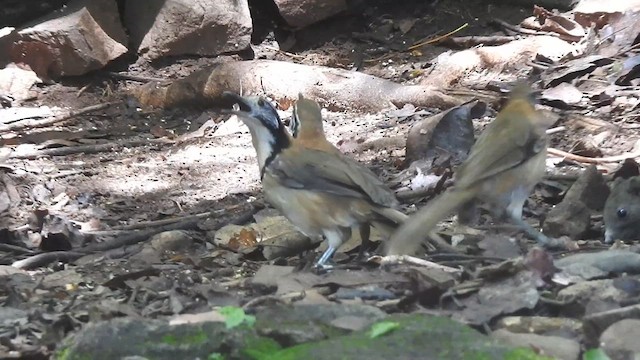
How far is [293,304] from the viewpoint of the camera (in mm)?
3420

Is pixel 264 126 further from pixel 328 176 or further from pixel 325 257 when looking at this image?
pixel 325 257

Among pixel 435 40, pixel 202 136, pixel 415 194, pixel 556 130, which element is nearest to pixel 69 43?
pixel 202 136

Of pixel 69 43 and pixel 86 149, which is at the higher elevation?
pixel 69 43

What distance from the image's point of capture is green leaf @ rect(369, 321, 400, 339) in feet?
9.62

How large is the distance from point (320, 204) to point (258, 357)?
1.60 m

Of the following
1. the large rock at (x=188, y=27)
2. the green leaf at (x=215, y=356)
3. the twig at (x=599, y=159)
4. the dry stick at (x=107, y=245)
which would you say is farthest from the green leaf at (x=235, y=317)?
the large rock at (x=188, y=27)


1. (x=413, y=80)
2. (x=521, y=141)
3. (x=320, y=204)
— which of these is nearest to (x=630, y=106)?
(x=413, y=80)

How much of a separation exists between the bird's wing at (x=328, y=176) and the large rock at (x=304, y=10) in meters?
6.30

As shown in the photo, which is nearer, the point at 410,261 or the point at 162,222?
the point at 410,261

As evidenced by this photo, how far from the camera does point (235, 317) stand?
10.5 feet

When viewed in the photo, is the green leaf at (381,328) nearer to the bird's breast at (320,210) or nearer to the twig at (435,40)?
the bird's breast at (320,210)

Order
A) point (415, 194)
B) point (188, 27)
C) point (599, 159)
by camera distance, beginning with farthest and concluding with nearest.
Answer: point (188, 27), point (599, 159), point (415, 194)

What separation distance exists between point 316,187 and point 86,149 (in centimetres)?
422

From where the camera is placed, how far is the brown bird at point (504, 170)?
4332 millimetres
